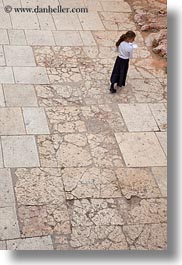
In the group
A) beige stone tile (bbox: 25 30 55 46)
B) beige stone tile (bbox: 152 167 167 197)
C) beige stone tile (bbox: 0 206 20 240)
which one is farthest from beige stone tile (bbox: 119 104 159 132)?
beige stone tile (bbox: 0 206 20 240)

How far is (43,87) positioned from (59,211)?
2337 mm

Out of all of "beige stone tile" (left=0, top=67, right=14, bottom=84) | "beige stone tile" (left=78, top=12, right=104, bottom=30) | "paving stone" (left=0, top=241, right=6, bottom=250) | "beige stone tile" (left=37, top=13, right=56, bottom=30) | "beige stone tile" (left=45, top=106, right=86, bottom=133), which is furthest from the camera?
"beige stone tile" (left=78, top=12, right=104, bottom=30)

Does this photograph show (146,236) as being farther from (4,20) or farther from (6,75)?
(4,20)

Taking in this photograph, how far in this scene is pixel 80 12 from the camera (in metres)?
9.34

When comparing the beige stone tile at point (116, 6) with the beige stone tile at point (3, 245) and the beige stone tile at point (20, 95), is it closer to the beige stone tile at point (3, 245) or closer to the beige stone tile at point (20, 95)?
the beige stone tile at point (20, 95)

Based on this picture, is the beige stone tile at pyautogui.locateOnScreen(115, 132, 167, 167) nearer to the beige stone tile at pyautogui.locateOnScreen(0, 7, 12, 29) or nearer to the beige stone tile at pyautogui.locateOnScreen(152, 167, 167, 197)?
the beige stone tile at pyautogui.locateOnScreen(152, 167, 167, 197)

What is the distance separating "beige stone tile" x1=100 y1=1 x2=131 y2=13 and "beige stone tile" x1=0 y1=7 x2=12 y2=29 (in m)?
1.78

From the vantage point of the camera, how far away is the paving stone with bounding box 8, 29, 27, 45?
8.38m

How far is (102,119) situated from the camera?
7020 millimetres

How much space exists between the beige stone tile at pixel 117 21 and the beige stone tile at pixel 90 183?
142 inches

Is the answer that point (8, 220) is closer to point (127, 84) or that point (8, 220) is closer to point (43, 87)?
point (43, 87)

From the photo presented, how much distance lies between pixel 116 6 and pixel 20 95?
3.29 m

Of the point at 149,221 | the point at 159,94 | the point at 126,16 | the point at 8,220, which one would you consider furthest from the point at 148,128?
the point at 126,16

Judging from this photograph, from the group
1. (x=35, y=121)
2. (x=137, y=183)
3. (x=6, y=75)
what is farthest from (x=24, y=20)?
(x=137, y=183)
